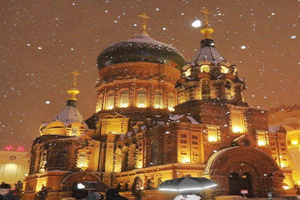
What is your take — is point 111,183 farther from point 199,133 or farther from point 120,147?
point 199,133

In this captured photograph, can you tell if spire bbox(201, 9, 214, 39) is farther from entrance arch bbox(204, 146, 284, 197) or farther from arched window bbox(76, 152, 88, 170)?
arched window bbox(76, 152, 88, 170)

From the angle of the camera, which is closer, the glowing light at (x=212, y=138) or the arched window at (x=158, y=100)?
the glowing light at (x=212, y=138)

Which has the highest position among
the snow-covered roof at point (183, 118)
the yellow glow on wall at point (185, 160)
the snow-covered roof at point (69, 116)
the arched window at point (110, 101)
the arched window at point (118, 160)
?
the arched window at point (110, 101)

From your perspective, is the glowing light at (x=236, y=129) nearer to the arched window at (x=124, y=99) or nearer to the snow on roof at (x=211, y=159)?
the snow on roof at (x=211, y=159)

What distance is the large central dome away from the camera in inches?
1319

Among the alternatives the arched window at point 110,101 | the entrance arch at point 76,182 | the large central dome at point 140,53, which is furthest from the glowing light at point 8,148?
the entrance arch at point 76,182

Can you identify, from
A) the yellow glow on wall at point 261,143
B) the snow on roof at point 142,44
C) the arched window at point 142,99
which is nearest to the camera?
the yellow glow on wall at point 261,143

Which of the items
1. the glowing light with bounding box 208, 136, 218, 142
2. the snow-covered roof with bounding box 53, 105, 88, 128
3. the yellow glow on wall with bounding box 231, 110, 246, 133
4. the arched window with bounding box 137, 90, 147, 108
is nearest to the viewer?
the glowing light with bounding box 208, 136, 218, 142

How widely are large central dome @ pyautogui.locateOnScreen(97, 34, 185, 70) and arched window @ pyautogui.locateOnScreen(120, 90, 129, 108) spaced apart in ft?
11.7

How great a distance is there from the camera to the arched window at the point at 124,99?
106 ft

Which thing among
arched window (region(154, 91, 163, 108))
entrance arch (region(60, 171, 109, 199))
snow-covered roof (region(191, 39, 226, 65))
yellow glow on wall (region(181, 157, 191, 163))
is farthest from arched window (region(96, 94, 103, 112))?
yellow glow on wall (region(181, 157, 191, 163))

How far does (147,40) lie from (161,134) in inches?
602

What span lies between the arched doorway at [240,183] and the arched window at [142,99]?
41.3 ft

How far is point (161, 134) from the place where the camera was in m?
23.1
